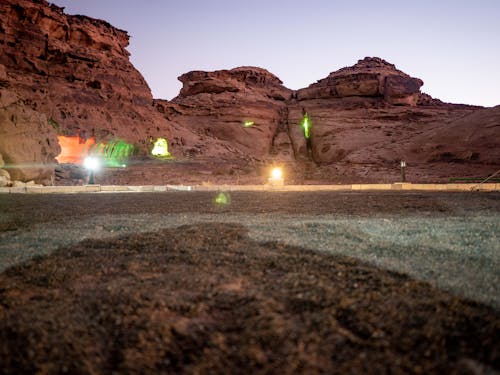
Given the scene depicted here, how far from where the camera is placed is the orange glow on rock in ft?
89.5

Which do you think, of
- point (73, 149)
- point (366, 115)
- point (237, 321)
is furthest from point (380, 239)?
point (366, 115)

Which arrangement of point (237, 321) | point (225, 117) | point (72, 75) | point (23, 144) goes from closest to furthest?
point (237, 321) → point (23, 144) → point (72, 75) → point (225, 117)

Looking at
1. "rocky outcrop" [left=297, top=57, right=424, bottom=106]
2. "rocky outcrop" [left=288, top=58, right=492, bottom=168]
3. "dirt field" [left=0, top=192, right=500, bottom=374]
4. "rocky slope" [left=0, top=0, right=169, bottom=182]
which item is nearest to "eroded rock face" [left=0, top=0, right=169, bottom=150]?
"rocky slope" [left=0, top=0, right=169, bottom=182]

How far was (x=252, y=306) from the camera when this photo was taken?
1.88 m

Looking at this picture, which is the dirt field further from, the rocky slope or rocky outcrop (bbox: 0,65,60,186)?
the rocky slope

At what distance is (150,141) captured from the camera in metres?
33.8

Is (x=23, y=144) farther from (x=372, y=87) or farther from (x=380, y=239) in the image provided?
(x=372, y=87)

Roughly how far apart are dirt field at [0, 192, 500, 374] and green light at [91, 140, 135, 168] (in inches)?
1004

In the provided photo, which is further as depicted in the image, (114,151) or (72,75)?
(72,75)

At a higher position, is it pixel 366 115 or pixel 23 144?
pixel 366 115

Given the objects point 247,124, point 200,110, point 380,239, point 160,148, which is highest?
point 200,110

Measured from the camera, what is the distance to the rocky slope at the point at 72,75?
92.2ft

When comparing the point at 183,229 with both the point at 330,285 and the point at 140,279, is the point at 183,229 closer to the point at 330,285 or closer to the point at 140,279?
the point at 140,279

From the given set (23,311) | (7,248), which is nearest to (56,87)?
(7,248)
